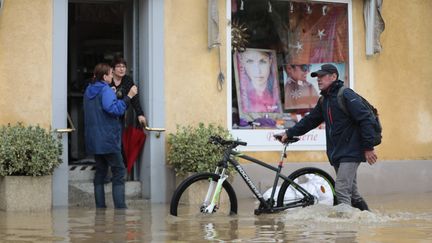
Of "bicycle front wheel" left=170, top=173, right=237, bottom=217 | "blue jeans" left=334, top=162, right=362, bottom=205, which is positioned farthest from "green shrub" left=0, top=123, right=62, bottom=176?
"blue jeans" left=334, top=162, right=362, bottom=205

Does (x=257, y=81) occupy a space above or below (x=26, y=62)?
below

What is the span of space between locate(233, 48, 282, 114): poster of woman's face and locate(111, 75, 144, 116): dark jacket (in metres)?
1.74

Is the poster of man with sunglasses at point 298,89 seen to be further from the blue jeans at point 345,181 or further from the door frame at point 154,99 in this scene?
the blue jeans at point 345,181

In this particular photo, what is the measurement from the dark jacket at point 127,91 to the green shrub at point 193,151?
605 mm

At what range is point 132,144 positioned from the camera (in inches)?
447

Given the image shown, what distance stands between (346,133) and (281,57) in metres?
4.30

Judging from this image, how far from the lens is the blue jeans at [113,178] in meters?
10.1

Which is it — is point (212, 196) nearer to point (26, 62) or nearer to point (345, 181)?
point (345, 181)

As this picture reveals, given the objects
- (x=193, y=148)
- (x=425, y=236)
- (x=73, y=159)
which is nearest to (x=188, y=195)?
(x=193, y=148)

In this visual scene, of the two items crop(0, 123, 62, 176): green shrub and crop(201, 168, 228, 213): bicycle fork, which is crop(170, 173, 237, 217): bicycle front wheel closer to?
crop(201, 168, 228, 213): bicycle fork

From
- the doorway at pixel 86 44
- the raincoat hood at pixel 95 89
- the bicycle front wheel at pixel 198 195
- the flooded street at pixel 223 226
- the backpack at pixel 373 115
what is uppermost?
the doorway at pixel 86 44

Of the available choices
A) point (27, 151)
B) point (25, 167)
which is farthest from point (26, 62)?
point (25, 167)

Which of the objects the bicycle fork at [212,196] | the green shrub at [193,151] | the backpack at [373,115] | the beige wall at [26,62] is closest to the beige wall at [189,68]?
the green shrub at [193,151]

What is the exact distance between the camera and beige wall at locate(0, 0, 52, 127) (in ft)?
34.6
